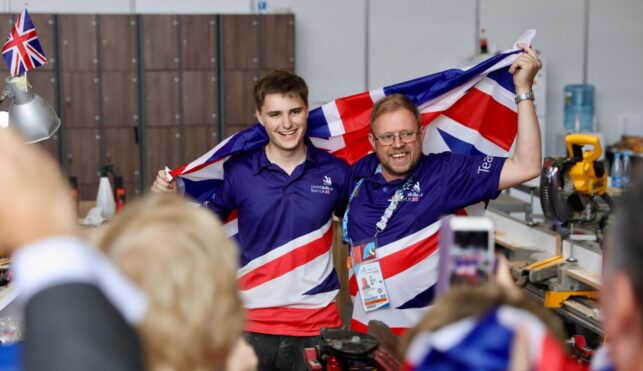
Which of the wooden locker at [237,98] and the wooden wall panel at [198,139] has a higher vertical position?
the wooden locker at [237,98]

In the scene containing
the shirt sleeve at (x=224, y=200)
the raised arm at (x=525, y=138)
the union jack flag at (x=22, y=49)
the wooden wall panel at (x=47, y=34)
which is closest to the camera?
the raised arm at (x=525, y=138)

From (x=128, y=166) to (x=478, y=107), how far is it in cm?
532

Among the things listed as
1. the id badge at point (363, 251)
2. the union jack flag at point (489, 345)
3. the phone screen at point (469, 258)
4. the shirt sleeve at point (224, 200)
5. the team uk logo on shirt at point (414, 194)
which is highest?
the phone screen at point (469, 258)

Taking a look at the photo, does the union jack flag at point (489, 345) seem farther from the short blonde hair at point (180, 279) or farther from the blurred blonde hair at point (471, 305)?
the short blonde hair at point (180, 279)

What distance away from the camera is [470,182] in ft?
9.05

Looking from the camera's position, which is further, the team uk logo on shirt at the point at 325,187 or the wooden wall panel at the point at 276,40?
the wooden wall panel at the point at 276,40

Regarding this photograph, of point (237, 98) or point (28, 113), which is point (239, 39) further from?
point (28, 113)

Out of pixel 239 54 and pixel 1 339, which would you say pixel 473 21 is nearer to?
pixel 239 54

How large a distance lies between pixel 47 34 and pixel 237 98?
184cm

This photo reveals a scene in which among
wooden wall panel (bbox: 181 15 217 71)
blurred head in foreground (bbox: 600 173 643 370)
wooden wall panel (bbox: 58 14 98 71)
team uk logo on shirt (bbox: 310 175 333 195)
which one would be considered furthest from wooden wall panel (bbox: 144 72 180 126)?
blurred head in foreground (bbox: 600 173 643 370)

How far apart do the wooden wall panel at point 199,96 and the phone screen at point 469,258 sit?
698 centimetres

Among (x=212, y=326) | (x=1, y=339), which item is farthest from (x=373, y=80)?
(x=212, y=326)

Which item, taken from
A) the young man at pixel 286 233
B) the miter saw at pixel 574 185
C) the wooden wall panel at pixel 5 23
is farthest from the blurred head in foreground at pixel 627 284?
the wooden wall panel at pixel 5 23

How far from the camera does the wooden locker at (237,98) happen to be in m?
7.98
